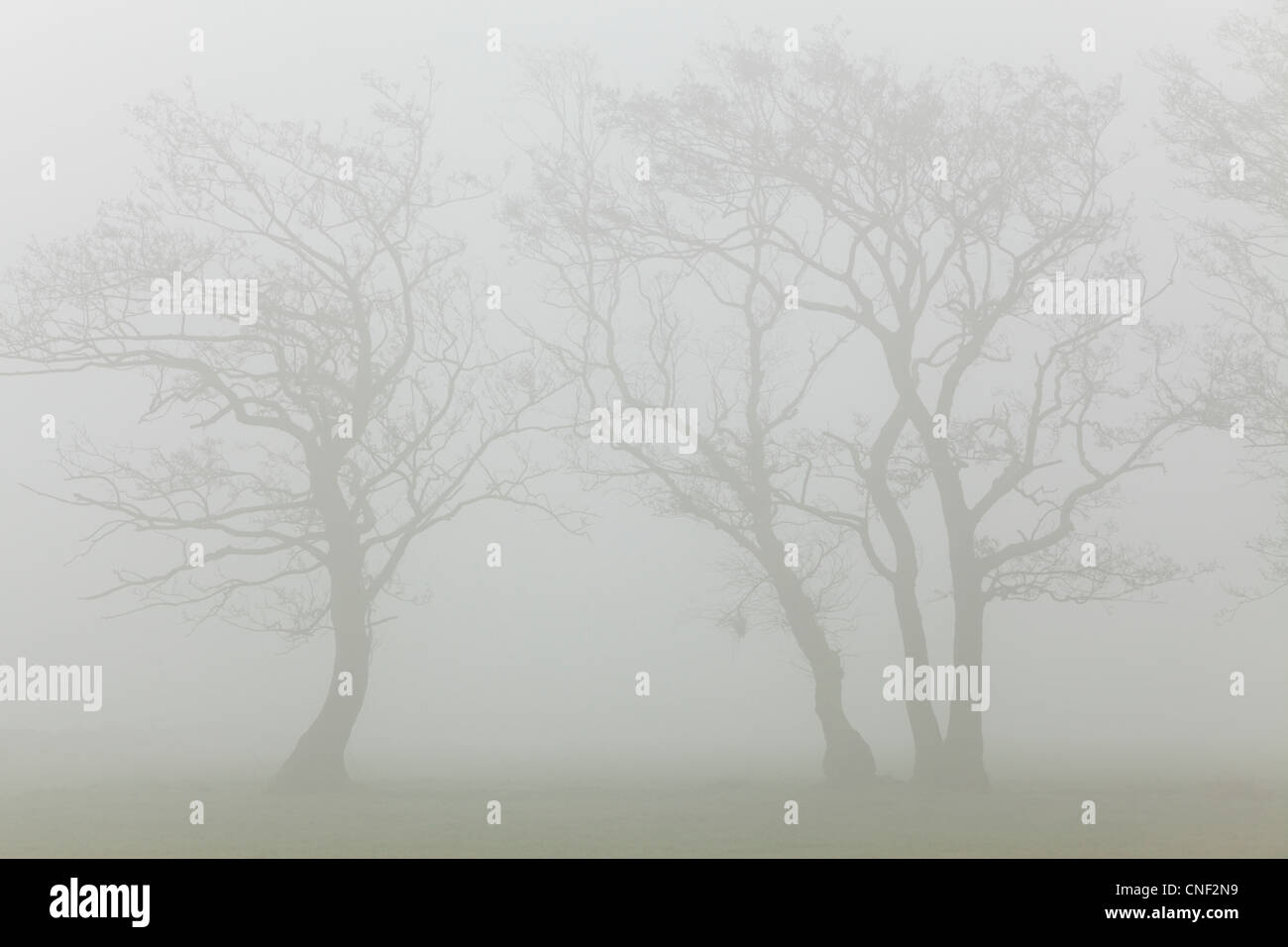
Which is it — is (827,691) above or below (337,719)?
above

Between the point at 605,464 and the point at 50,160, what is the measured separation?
15.0m

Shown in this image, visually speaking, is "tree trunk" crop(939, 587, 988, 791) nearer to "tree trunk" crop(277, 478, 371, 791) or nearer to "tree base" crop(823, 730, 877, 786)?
"tree base" crop(823, 730, 877, 786)

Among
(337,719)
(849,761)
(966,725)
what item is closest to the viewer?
(966,725)

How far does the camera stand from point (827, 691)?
30656mm

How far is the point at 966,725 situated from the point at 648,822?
8.27 meters

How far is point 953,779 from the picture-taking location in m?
28.7

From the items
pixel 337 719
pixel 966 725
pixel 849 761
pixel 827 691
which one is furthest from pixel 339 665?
pixel 966 725

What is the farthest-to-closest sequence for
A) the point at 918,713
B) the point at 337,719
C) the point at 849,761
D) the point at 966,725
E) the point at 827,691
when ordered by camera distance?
the point at 827,691 < the point at 849,761 < the point at 918,713 < the point at 337,719 < the point at 966,725

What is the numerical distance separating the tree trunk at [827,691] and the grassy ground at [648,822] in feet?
3.34

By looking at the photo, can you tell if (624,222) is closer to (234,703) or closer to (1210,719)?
(234,703)

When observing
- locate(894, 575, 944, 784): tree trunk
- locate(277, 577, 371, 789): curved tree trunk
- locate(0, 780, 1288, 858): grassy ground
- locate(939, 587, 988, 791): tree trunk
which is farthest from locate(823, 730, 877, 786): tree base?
locate(277, 577, 371, 789): curved tree trunk

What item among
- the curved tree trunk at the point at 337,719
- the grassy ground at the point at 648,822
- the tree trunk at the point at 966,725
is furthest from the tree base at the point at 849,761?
the curved tree trunk at the point at 337,719

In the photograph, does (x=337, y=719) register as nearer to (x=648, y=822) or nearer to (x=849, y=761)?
(x=648, y=822)
